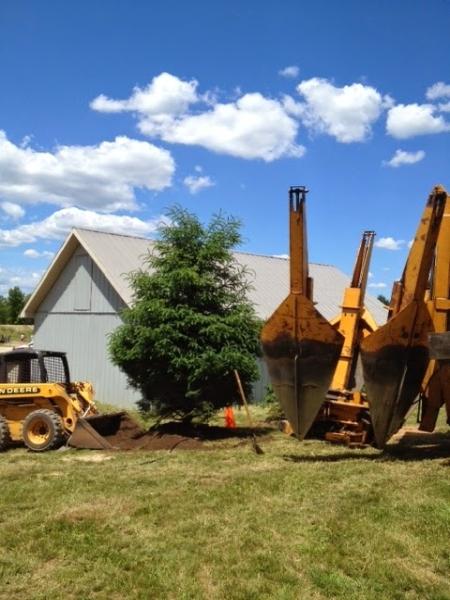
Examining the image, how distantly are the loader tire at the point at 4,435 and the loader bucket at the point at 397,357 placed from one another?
6.83 m

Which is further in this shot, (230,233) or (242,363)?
(230,233)

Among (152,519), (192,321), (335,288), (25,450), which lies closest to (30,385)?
(25,450)

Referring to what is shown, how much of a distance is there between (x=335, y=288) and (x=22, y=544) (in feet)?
81.5

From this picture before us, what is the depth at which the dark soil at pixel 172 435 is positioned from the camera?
11.7 meters

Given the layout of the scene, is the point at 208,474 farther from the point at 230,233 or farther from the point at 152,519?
the point at 230,233

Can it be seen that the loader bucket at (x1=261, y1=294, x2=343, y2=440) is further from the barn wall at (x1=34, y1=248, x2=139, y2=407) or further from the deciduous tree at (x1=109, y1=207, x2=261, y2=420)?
the barn wall at (x1=34, y1=248, x2=139, y2=407)

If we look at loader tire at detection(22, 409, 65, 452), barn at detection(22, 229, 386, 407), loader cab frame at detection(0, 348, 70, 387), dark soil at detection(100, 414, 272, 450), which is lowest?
dark soil at detection(100, 414, 272, 450)

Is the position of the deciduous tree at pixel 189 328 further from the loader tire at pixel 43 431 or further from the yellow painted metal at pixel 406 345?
the yellow painted metal at pixel 406 345

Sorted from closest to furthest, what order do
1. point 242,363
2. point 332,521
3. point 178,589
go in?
point 178,589, point 332,521, point 242,363

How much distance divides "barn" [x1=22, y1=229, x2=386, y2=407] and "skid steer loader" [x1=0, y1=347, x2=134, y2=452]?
6.56m

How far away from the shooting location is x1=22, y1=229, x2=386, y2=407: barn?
2058 cm

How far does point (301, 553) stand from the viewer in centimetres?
557

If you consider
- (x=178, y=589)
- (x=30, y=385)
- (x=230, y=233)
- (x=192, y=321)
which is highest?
(x=230, y=233)

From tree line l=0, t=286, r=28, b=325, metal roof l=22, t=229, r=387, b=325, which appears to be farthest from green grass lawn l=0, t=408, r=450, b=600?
tree line l=0, t=286, r=28, b=325
